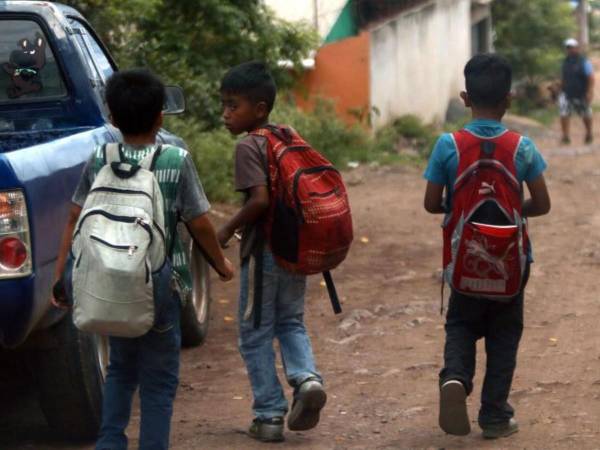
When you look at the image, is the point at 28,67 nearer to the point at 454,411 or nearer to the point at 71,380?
the point at 71,380

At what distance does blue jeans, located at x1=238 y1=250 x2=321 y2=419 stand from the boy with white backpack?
653mm

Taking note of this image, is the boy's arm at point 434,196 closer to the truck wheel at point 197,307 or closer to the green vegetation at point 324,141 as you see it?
the truck wheel at point 197,307

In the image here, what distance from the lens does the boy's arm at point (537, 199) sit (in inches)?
205

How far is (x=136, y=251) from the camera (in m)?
4.12

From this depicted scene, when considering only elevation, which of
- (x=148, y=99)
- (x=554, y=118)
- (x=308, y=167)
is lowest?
(x=554, y=118)

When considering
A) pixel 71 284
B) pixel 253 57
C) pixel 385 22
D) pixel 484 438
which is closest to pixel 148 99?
pixel 71 284

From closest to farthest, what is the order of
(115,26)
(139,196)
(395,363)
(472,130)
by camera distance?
(139,196) < (472,130) < (395,363) < (115,26)

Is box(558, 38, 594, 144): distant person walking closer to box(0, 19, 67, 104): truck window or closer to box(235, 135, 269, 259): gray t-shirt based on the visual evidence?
box(0, 19, 67, 104): truck window

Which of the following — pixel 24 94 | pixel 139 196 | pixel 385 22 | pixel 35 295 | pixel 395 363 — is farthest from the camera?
pixel 385 22

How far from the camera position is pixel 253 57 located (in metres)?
13.2

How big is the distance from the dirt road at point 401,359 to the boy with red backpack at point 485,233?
0.30m

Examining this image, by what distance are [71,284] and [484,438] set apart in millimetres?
1981

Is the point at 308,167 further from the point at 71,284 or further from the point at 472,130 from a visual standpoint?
the point at 71,284

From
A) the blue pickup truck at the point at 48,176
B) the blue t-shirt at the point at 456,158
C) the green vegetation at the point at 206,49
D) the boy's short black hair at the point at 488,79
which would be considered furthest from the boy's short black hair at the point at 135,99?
the green vegetation at the point at 206,49
